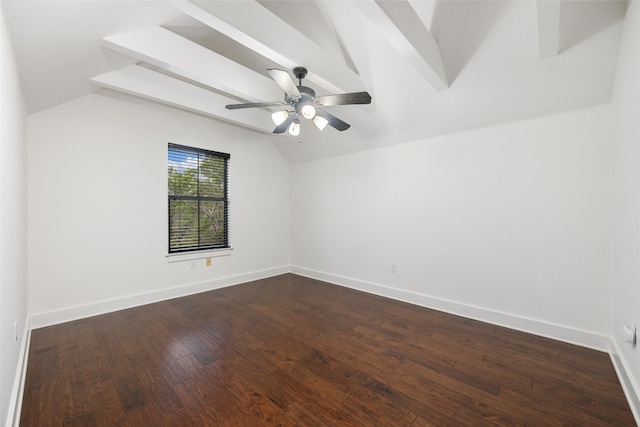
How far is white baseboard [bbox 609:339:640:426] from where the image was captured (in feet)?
5.37

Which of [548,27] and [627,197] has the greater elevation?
[548,27]

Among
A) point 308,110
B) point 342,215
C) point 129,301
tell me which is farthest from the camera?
point 342,215

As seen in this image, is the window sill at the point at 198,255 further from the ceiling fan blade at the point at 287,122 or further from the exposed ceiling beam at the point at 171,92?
the ceiling fan blade at the point at 287,122

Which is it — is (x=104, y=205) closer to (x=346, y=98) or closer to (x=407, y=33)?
(x=346, y=98)

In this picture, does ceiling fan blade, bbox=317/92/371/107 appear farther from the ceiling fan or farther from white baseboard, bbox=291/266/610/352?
white baseboard, bbox=291/266/610/352

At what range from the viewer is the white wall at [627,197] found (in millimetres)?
1681

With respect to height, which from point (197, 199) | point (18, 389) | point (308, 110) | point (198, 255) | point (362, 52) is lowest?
point (18, 389)

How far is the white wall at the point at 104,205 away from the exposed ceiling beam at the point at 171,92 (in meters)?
0.49

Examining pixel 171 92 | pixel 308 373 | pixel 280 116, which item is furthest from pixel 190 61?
pixel 308 373

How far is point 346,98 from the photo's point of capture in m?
2.32

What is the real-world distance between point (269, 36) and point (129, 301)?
356 centimetres

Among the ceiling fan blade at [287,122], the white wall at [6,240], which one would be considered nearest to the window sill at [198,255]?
the white wall at [6,240]

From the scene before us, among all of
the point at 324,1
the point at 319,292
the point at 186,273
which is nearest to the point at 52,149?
the point at 186,273

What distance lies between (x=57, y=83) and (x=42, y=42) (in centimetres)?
91
